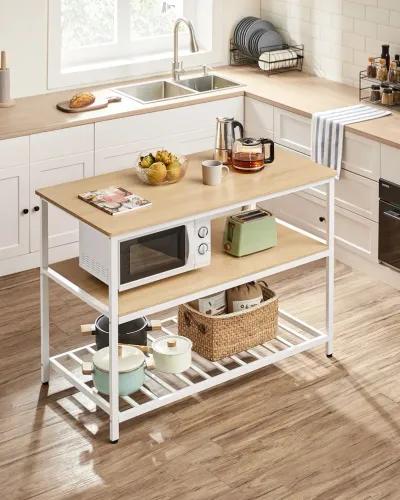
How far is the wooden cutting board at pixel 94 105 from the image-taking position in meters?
6.13

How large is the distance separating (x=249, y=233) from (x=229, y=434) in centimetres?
89

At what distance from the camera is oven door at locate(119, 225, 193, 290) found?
4.42 meters

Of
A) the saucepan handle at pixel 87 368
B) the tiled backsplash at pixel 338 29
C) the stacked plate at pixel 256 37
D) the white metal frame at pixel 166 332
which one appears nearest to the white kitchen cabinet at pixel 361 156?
the tiled backsplash at pixel 338 29

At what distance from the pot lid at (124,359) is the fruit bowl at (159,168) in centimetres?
72

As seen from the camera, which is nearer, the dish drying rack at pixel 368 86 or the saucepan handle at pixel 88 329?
the saucepan handle at pixel 88 329

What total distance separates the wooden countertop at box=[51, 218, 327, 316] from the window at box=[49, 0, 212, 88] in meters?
1.90

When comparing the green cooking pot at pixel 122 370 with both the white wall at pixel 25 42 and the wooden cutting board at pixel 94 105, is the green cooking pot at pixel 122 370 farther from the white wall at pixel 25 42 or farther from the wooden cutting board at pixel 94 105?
the white wall at pixel 25 42

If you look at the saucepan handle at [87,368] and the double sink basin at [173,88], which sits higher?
the double sink basin at [173,88]

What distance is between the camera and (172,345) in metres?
4.80

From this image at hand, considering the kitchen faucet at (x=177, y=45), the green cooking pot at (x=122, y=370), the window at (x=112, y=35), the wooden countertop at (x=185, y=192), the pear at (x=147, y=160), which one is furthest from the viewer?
the window at (x=112, y=35)

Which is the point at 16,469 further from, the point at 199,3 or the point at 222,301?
the point at 199,3

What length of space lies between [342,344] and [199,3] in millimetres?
2784

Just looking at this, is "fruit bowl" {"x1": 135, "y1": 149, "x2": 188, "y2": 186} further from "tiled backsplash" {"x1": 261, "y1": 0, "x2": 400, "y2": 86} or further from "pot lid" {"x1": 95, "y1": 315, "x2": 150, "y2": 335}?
"tiled backsplash" {"x1": 261, "y1": 0, "x2": 400, "y2": 86}

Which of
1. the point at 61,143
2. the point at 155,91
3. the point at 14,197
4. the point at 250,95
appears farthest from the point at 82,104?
the point at 250,95
